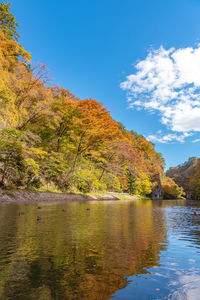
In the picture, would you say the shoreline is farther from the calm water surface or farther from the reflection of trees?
the calm water surface

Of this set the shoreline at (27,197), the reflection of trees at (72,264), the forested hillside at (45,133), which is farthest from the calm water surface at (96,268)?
the forested hillside at (45,133)

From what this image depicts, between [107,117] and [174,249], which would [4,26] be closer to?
[107,117]

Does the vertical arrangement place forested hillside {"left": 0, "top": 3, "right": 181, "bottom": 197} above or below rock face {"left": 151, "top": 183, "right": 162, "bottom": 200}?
above

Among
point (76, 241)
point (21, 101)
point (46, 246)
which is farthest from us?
point (21, 101)

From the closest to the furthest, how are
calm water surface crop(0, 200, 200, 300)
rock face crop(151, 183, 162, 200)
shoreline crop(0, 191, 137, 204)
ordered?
calm water surface crop(0, 200, 200, 300) → shoreline crop(0, 191, 137, 204) → rock face crop(151, 183, 162, 200)

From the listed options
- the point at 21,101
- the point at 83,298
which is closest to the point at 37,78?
the point at 21,101

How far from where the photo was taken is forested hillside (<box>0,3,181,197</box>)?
16.2 m

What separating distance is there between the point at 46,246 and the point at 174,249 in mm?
2373

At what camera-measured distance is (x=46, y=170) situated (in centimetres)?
2008

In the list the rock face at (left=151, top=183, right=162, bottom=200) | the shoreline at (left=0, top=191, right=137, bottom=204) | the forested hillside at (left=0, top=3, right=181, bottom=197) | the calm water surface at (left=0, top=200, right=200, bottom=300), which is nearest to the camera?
the calm water surface at (left=0, top=200, right=200, bottom=300)

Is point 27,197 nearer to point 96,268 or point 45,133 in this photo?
point 45,133

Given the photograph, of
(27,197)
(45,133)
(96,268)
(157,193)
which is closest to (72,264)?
(96,268)

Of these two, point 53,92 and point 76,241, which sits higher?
point 53,92

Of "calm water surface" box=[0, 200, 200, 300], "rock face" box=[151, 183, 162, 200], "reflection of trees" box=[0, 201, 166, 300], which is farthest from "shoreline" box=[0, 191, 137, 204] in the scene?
"rock face" box=[151, 183, 162, 200]
